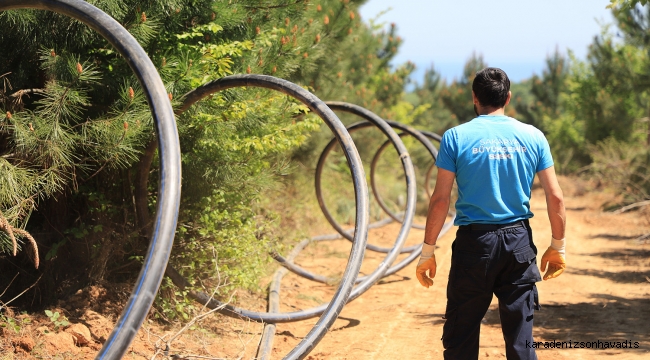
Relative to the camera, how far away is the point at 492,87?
3924 millimetres

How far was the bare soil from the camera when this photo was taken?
17.3ft

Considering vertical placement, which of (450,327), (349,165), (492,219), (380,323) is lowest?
(380,323)

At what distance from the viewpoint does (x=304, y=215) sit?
38.1ft

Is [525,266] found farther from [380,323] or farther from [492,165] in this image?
[380,323]

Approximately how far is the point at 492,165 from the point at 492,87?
0.44m

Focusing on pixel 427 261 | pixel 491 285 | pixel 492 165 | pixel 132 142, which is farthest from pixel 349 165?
pixel 132 142

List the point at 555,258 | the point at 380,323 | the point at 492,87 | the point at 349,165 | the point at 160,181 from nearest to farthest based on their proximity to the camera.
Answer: the point at 160,181 → the point at 492,87 → the point at 555,258 → the point at 349,165 → the point at 380,323

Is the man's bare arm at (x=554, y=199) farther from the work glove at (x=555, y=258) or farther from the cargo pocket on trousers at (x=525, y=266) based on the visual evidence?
the cargo pocket on trousers at (x=525, y=266)

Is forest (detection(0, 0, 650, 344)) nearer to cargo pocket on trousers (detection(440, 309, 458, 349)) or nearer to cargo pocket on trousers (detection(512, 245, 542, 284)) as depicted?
cargo pocket on trousers (detection(440, 309, 458, 349))

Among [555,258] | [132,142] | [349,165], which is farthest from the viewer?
[132,142]

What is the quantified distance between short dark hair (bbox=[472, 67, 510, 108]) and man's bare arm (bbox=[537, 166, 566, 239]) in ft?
1.51

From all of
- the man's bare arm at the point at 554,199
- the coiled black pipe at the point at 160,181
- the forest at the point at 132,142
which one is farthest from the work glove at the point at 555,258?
the forest at the point at 132,142

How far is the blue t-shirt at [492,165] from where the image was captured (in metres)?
3.82

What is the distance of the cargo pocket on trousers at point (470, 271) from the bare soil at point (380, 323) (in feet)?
5.28
